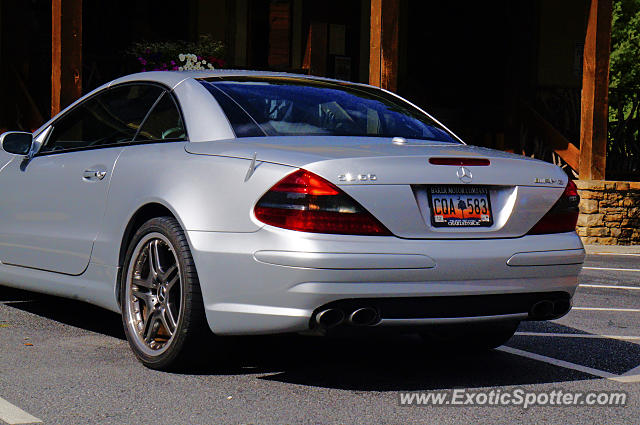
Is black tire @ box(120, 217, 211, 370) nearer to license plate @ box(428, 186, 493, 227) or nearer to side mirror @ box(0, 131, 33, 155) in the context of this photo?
license plate @ box(428, 186, 493, 227)

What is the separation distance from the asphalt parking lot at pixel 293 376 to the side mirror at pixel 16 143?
1.02 meters

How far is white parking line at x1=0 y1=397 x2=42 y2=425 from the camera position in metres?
4.10

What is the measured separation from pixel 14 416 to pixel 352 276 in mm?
1426

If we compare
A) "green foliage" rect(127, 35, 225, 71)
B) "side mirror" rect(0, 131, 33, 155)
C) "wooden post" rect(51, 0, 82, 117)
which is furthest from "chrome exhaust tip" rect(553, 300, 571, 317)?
"green foliage" rect(127, 35, 225, 71)

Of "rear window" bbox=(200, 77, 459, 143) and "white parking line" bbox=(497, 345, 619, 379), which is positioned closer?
"rear window" bbox=(200, 77, 459, 143)

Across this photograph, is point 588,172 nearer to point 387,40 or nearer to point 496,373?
point 387,40

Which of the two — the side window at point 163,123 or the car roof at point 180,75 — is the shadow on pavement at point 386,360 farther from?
the car roof at point 180,75

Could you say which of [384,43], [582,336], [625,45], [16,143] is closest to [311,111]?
[16,143]

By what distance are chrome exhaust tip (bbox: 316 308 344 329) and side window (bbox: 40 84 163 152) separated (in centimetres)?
177

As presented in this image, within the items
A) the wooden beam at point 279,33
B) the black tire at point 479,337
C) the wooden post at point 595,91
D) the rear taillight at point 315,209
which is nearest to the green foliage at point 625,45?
the wooden beam at point 279,33

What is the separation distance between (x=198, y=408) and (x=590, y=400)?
5.56 feet

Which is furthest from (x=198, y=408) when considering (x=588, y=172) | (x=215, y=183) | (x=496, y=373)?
(x=588, y=172)

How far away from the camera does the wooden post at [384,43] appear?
12.8m

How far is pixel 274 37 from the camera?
17.2m
